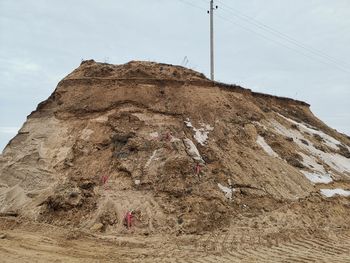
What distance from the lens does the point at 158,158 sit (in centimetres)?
1491

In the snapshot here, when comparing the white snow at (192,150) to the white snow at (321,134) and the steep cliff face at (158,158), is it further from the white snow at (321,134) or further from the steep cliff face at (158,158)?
the white snow at (321,134)

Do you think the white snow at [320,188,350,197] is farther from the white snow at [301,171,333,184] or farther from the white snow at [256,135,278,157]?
the white snow at [256,135,278,157]

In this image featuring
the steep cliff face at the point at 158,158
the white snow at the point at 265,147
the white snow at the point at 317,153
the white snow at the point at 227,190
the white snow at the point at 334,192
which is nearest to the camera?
the steep cliff face at the point at 158,158

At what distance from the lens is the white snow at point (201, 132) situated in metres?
16.1

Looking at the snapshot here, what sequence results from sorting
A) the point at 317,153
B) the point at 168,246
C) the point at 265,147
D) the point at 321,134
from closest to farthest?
1. the point at 168,246
2. the point at 265,147
3. the point at 317,153
4. the point at 321,134

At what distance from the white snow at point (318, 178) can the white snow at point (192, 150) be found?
13.7 ft

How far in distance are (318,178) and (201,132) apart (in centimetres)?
450

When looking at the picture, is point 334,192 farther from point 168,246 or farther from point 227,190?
point 168,246

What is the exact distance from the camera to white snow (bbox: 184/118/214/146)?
16.1 meters

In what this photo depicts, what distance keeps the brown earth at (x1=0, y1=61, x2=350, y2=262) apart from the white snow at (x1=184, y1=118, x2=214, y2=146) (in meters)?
0.04

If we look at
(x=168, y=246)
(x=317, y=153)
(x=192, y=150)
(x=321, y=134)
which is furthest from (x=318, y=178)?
(x=168, y=246)

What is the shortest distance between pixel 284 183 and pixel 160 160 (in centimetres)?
410

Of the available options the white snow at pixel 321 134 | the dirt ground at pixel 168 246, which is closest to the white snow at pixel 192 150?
the dirt ground at pixel 168 246

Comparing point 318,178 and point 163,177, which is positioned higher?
point 318,178
